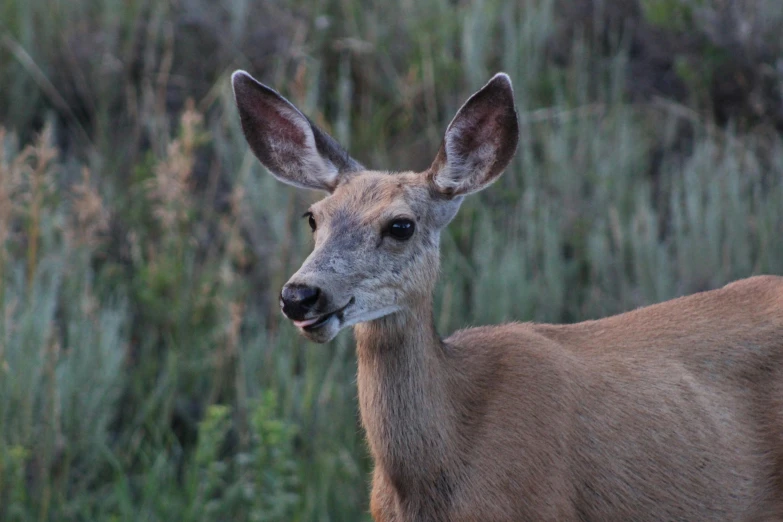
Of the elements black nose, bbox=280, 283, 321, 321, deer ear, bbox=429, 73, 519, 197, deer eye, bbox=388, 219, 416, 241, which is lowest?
black nose, bbox=280, 283, 321, 321

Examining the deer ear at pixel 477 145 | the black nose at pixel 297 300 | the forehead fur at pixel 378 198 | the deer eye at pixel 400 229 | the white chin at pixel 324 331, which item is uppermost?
the deer ear at pixel 477 145

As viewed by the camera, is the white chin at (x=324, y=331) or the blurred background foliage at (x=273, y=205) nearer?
the white chin at (x=324, y=331)

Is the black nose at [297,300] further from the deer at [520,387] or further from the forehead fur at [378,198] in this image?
the forehead fur at [378,198]

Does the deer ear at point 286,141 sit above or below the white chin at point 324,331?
above

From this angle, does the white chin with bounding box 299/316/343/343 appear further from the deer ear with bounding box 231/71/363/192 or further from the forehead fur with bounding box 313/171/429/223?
the deer ear with bounding box 231/71/363/192

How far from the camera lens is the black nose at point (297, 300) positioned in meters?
3.55

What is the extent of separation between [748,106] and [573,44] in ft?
4.67

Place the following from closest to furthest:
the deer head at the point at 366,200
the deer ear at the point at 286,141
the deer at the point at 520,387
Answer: the deer head at the point at 366,200 < the deer at the point at 520,387 < the deer ear at the point at 286,141

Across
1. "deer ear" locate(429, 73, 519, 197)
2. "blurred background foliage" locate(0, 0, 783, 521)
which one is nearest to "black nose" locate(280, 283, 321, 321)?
"deer ear" locate(429, 73, 519, 197)

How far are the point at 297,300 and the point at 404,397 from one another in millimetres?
699

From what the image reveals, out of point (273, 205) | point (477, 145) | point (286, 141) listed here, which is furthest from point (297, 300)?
point (273, 205)

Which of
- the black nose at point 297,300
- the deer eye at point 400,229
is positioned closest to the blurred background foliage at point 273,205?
the deer eye at point 400,229

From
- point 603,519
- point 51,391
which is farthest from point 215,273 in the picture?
point 603,519

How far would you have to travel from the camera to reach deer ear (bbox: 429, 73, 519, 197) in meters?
4.28
